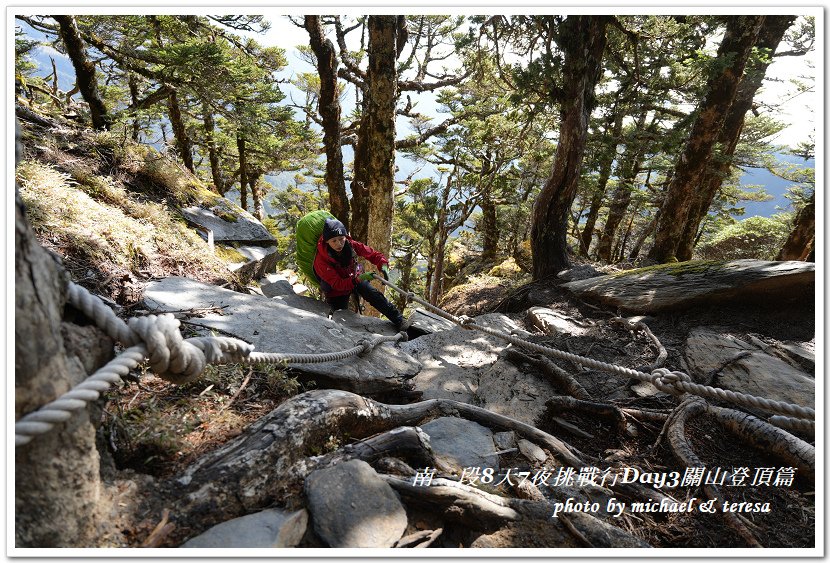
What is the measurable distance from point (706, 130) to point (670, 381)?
6724 mm

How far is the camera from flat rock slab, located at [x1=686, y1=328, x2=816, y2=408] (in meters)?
3.13

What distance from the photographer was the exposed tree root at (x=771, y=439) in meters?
2.26

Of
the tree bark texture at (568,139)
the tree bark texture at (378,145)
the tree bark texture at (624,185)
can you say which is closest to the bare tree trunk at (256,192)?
the tree bark texture at (378,145)

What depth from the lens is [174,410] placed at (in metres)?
2.04

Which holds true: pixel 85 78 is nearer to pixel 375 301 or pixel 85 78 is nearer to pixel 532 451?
pixel 375 301

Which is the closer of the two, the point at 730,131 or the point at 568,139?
the point at 568,139

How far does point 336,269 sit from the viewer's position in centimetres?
594

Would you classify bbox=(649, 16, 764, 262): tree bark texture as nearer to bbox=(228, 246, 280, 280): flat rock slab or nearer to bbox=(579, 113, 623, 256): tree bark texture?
bbox=(579, 113, 623, 256): tree bark texture

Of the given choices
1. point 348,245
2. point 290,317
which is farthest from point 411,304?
point 290,317

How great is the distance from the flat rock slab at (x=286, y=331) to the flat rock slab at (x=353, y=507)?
1194mm

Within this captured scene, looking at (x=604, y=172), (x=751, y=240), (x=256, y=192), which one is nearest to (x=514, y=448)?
(x=604, y=172)

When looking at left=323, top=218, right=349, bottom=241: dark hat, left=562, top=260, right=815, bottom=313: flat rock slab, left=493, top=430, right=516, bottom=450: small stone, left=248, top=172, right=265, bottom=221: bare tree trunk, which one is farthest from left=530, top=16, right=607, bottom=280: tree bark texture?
left=248, top=172, right=265, bottom=221: bare tree trunk

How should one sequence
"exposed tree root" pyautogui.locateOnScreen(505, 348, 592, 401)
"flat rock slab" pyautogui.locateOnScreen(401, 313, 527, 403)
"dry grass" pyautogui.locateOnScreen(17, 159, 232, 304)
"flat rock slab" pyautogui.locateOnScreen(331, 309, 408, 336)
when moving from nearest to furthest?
1. "dry grass" pyautogui.locateOnScreen(17, 159, 232, 304)
2. "exposed tree root" pyautogui.locateOnScreen(505, 348, 592, 401)
3. "flat rock slab" pyautogui.locateOnScreen(401, 313, 527, 403)
4. "flat rock slab" pyautogui.locateOnScreen(331, 309, 408, 336)

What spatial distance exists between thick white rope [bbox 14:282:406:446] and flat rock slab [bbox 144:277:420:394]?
36.1 inches
